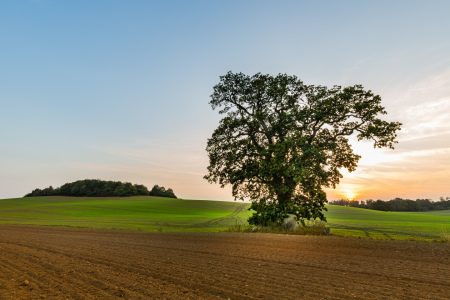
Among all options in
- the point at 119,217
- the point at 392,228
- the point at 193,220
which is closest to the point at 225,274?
the point at 392,228

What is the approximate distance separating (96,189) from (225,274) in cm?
10490

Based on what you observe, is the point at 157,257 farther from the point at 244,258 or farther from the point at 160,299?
the point at 160,299

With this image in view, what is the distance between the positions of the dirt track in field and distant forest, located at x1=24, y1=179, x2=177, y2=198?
92.6 meters

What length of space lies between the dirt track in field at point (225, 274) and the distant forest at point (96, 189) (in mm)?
92607

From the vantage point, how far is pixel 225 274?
26.9 feet

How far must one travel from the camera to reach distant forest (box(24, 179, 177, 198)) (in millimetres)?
99625

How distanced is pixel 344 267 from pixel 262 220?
15.4 metres

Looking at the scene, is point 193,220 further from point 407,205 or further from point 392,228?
point 407,205

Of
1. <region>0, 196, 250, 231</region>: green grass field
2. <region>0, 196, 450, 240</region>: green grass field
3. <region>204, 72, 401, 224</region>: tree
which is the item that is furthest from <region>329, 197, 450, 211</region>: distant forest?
<region>204, 72, 401, 224</region>: tree

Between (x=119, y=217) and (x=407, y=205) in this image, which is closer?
(x=119, y=217)

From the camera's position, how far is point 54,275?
26.8ft

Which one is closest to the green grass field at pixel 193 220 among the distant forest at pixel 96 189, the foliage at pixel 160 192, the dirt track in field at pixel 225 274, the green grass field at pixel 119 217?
the green grass field at pixel 119 217

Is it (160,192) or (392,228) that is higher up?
(160,192)

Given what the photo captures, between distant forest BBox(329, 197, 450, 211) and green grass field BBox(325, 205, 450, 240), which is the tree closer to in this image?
green grass field BBox(325, 205, 450, 240)
